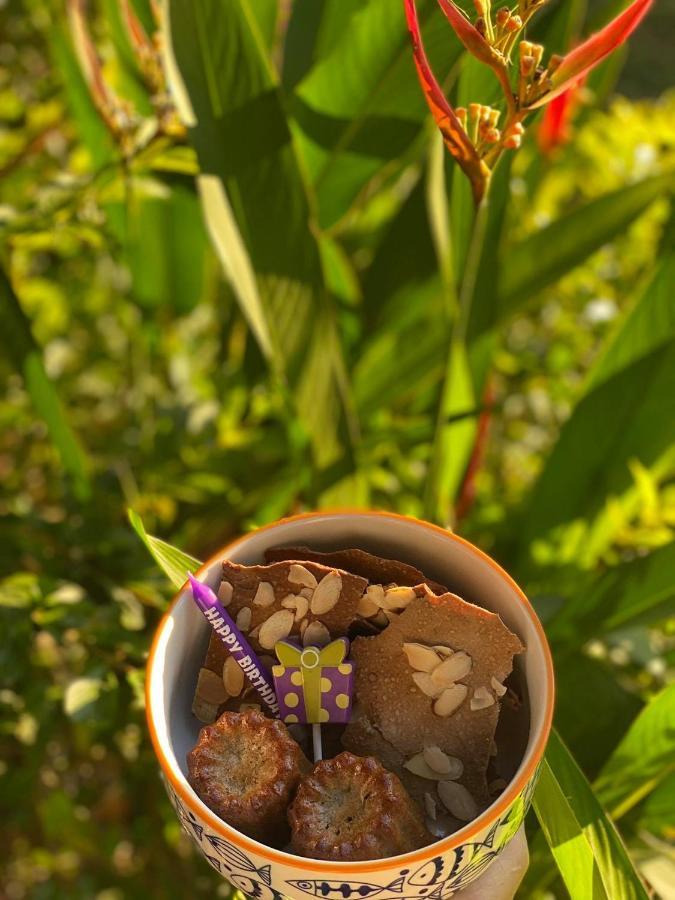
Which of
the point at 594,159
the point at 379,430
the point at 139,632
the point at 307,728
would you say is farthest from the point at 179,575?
the point at 594,159

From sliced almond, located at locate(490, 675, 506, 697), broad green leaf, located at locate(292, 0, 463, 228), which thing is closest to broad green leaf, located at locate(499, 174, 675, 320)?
broad green leaf, located at locate(292, 0, 463, 228)

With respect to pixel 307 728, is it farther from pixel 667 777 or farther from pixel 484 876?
pixel 667 777

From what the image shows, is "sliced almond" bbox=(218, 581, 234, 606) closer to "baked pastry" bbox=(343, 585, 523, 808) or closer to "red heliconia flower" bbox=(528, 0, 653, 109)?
"baked pastry" bbox=(343, 585, 523, 808)

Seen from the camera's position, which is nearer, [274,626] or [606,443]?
[274,626]

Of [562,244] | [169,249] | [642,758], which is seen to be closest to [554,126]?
[562,244]

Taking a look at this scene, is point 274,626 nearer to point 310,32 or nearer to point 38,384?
point 38,384

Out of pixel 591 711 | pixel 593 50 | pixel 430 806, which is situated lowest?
pixel 591 711
